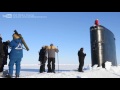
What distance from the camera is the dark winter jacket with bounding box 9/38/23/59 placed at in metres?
8.24

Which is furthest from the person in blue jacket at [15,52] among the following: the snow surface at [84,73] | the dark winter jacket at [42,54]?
the dark winter jacket at [42,54]

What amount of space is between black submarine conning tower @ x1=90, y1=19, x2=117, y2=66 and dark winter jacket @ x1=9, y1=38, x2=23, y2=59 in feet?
12.7

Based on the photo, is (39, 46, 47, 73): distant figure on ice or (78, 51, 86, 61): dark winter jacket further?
(78, 51, 86, 61): dark winter jacket

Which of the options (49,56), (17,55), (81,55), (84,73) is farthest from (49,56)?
(17,55)

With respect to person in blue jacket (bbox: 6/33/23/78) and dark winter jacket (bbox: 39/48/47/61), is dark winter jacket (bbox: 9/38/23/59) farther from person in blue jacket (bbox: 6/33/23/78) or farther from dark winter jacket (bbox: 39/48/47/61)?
dark winter jacket (bbox: 39/48/47/61)

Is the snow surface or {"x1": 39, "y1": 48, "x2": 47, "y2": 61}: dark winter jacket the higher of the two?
{"x1": 39, "y1": 48, "x2": 47, "y2": 61}: dark winter jacket

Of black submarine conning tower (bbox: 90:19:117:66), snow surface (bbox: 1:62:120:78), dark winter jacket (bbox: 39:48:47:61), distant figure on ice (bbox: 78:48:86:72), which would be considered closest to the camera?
snow surface (bbox: 1:62:120:78)

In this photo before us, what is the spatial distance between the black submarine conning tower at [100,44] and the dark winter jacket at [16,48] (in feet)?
12.7

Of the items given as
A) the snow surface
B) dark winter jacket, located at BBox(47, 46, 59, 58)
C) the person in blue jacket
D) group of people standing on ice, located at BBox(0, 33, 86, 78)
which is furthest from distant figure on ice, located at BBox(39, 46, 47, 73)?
the person in blue jacket

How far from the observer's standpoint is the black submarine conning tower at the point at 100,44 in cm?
1130

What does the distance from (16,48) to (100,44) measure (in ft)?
13.4

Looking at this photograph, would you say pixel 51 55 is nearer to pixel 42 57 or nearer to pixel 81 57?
pixel 42 57
